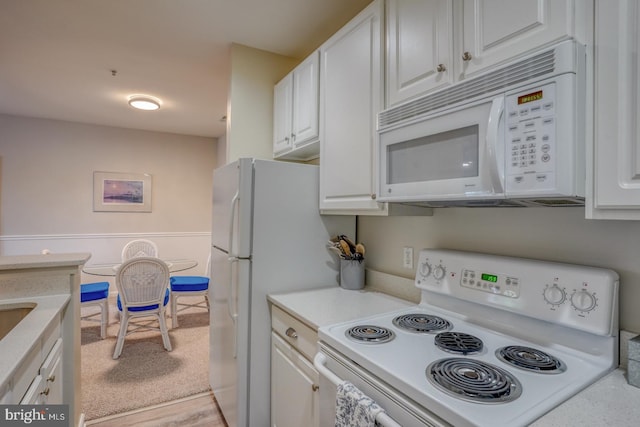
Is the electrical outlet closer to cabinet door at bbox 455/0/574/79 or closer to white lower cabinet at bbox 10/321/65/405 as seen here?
cabinet door at bbox 455/0/574/79

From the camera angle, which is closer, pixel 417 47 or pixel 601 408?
pixel 601 408

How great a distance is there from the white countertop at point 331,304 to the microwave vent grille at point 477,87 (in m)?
0.85

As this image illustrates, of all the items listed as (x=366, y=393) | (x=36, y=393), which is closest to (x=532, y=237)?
(x=366, y=393)

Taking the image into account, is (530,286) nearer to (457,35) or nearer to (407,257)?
(407,257)

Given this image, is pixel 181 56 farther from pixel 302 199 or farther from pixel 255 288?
pixel 255 288

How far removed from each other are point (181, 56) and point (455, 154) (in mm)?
2476

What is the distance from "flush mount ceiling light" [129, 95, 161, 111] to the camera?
364 centimetres

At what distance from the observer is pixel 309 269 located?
1972 millimetres

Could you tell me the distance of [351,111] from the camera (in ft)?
5.63

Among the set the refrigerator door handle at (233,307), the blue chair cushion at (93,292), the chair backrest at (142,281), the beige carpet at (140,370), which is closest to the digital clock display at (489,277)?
the refrigerator door handle at (233,307)

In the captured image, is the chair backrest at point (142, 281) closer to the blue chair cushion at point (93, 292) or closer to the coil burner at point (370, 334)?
the blue chair cushion at point (93, 292)

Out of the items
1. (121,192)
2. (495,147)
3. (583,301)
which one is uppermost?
(121,192)

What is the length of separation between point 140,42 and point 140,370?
2544mm

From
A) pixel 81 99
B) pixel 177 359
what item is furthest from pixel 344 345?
pixel 81 99
